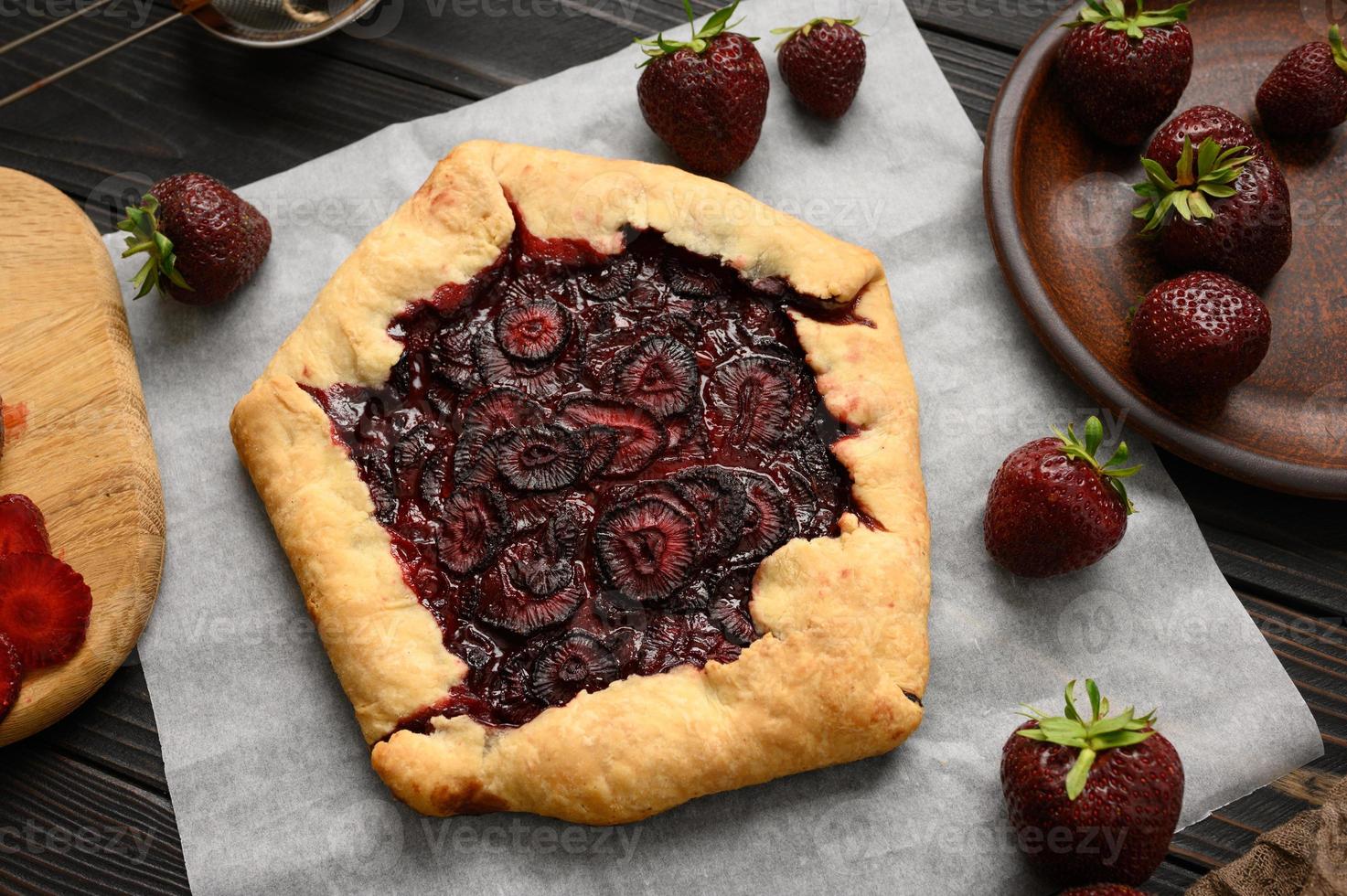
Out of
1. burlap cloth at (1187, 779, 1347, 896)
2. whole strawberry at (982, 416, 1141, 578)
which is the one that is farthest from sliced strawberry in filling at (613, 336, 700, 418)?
burlap cloth at (1187, 779, 1347, 896)

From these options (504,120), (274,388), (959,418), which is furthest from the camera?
(504,120)

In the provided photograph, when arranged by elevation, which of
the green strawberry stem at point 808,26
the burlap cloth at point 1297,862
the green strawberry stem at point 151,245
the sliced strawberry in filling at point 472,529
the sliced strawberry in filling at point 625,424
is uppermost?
the green strawberry stem at point 808,26

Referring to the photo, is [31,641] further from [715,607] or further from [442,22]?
[442,22]

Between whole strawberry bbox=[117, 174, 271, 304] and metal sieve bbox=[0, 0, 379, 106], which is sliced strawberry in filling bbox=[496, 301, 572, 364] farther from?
metal sieve bbox=[0, 0, 379, 106]

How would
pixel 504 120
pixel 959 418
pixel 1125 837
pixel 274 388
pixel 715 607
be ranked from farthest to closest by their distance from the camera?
pixel 504 120 → pixel 959 418 → pixel 274 388 → pixel 715 607 → pixel 1125 837

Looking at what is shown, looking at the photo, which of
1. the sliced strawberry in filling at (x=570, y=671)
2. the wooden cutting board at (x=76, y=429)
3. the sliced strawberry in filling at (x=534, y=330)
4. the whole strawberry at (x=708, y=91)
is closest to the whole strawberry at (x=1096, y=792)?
the sliced strawberry in filling at (x=570, y=671)

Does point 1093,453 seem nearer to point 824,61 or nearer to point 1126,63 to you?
point 1126,63

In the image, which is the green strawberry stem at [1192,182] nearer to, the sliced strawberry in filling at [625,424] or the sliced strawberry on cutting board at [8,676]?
the sliced strawberry in filling at [625,424]

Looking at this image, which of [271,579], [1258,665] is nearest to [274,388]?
[271,579]
